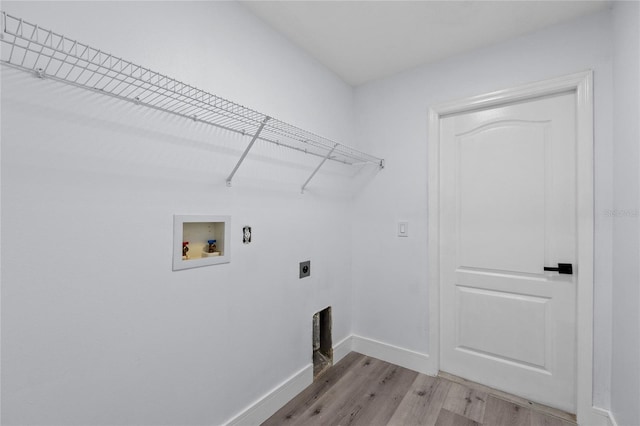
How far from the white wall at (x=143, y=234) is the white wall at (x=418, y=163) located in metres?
0.78

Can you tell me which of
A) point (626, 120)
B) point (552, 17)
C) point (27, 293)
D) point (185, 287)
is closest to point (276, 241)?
point (185, 287)

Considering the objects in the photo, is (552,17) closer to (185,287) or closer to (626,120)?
(626,120)

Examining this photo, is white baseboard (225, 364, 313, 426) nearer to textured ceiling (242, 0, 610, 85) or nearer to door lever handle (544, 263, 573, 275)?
door lever handle (544, 263, 573, 275)

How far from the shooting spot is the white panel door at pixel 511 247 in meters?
1.80

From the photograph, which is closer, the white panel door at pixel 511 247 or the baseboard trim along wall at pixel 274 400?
the baseboard trim along wall at pixel 274 400

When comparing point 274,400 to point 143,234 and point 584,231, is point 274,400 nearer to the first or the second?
point 143,234

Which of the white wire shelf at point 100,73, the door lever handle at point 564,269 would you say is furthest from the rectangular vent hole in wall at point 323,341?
the door lever handle at point 564,269

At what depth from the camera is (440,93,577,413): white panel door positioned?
180 cm

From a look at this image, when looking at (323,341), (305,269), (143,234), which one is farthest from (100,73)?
(323,341)

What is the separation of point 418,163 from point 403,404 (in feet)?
5.48

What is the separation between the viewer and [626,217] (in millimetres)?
1450

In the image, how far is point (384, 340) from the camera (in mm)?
2441

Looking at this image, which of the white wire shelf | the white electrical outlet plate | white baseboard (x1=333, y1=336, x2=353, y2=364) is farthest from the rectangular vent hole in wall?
the white wire shelf

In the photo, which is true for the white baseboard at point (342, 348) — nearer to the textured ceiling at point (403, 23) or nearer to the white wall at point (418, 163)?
the white wall at point (418, 163)
